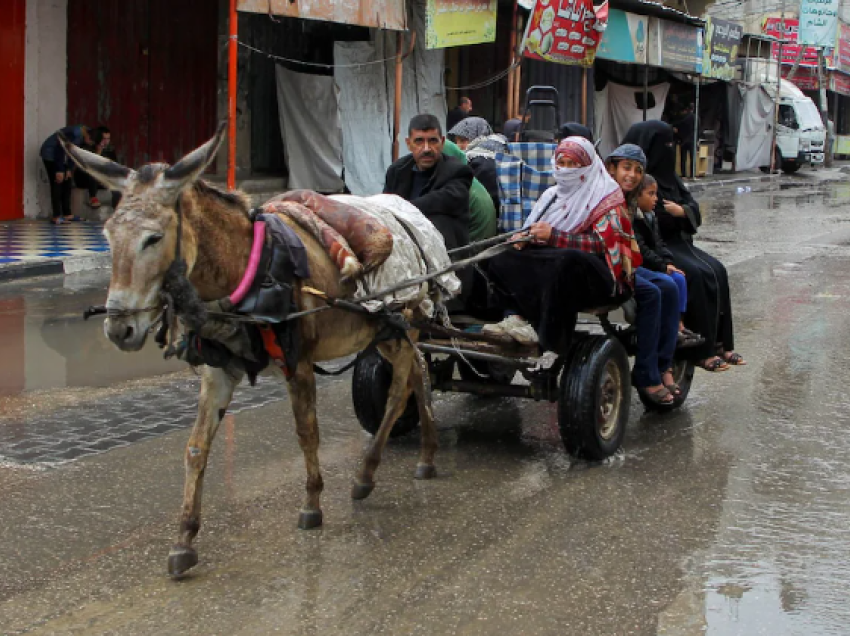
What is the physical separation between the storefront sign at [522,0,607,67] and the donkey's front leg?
58.6 feet

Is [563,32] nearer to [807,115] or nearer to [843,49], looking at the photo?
[807,115]

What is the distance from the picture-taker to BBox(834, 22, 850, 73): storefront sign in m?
48.1

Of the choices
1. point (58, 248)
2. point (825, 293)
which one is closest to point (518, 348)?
point (825, 293)

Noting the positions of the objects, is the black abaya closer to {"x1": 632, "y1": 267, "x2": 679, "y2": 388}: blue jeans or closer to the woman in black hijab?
the woman in black hijab

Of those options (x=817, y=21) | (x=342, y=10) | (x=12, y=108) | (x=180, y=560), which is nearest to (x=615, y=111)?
(x=342, y=10)

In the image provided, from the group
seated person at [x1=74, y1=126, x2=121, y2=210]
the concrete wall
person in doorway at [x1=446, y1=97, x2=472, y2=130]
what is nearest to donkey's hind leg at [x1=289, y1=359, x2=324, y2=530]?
seated person at [x1=74, y1=126, x2=121, y2=210]

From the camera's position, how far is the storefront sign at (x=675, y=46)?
28500mm

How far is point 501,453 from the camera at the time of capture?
21.1 feet

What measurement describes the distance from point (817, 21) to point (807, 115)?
466cm

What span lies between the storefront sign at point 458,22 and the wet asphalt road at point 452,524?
11.7 m

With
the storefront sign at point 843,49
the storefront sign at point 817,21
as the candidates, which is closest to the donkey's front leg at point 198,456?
the storefront sign at point 817,21

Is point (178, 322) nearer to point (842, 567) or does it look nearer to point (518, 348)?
point (518, 348)

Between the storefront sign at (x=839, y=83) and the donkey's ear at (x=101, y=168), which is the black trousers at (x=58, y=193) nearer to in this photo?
the donkey's ear at (x=101, y=168)

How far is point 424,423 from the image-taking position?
5961 millimetres
